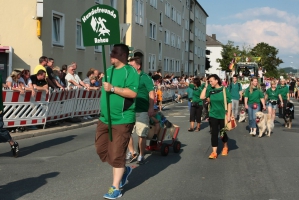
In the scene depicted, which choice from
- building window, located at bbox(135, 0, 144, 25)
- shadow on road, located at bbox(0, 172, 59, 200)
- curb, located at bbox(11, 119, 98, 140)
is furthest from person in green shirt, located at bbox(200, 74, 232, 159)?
building window, located at bbox(135, 0, 144, 25)

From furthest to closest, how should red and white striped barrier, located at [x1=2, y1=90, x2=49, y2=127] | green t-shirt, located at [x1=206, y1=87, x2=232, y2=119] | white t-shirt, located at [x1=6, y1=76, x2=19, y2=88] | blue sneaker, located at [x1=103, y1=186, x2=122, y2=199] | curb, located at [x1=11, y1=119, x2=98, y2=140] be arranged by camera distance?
white t-shirt, located at [x1=6, y1=76, x2=19, y2=88] → red and white striped barrier, located at [x1=2, y1=90, x2=49, y2=127] → curb, located at [x1=11, y1=119, x2=98, y2=140] → green t-shirt, located at [x1=206, y1=87, x2=232, y2=119] → blue sneaker, located at [x1=103, y1=186, x2=122, y2=199]

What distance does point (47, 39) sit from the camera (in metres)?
21.5

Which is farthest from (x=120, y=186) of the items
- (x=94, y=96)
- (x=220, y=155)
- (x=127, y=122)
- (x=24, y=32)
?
(x=24, y=32)

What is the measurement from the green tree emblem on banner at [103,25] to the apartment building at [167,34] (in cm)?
2993

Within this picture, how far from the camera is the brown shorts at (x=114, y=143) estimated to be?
6.02m

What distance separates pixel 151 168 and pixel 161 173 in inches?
19.1

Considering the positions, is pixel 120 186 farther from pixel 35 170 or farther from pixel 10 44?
pixel 10 44

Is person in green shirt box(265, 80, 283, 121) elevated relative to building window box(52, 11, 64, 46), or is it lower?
lower

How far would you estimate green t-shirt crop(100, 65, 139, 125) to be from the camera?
600cm

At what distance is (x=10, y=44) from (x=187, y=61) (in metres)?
50.4

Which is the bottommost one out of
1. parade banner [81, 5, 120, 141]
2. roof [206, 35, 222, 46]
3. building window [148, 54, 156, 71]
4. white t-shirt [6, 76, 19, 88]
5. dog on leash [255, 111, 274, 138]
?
dog on leash [255, 111, 274, 138]

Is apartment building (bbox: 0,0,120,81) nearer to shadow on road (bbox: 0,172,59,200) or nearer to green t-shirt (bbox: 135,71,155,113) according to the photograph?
green t-shirt (bbox: 135,71,155,113)

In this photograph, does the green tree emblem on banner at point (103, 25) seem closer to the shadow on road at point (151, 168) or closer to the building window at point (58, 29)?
the shadow on road at point (151, 168)

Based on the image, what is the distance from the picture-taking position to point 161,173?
7828 millimetres
